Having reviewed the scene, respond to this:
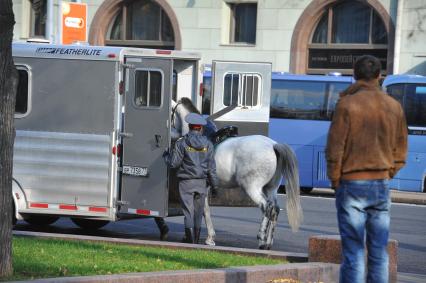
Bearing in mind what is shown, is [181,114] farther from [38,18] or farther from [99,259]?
[38,18]

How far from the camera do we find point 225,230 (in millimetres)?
17906

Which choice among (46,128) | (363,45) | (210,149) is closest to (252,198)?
(210,149)

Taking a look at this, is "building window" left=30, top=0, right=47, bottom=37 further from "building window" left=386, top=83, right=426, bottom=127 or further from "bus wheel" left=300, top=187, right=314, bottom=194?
"building window" left=386, top=83, right=426, bottom=127

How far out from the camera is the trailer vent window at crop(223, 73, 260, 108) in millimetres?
19031

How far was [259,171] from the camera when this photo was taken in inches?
587

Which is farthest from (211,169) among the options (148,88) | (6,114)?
(6,114)

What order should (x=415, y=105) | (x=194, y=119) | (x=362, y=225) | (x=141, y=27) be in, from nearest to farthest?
(x=362, y=225) → (x=194, y=119) → (x=415, y=105) → (x=141, y=27)

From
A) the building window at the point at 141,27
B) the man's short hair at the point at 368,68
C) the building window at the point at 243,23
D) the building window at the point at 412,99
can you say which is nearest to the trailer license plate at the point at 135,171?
the man's short hair at the point at 368,68

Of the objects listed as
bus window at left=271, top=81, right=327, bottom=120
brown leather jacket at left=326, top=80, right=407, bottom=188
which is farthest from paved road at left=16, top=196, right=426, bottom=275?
bus window at left=271, top=81, right=327, bottom=120

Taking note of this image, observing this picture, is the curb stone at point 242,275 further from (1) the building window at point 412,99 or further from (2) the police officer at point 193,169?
(1) the building window at point 412,99

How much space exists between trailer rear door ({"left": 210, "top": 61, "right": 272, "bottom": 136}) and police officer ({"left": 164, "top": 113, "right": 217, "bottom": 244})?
2636mm

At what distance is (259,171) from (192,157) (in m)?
1.08

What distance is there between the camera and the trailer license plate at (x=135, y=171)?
15133 mm

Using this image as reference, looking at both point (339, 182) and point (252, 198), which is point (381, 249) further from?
point (252, 198)
